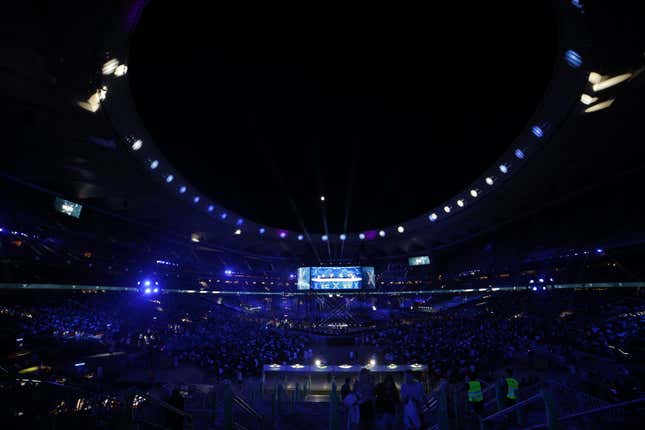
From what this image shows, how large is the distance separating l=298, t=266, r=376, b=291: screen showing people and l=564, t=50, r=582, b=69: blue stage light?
27.5 m

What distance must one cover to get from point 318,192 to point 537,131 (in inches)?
707

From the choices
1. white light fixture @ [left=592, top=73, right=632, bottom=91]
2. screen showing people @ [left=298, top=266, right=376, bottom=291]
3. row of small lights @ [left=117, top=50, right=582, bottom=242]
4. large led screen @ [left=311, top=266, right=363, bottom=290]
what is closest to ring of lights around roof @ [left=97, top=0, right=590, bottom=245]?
row of small lights @ [left=117, top=50, right=582, bottom=242]

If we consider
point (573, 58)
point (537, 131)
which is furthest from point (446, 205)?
point (573, 58)

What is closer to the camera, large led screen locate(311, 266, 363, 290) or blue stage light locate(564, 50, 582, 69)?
blue stage light locate(564, 50, 582, 69)

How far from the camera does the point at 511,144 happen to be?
1897 centimetres

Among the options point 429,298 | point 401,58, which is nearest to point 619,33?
point 401,58

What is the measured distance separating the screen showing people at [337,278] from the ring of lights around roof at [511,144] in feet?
34.8

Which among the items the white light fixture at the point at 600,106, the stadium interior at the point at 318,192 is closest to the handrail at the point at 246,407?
the stadium interior at the point at 318,192

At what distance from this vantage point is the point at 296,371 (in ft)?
58.4

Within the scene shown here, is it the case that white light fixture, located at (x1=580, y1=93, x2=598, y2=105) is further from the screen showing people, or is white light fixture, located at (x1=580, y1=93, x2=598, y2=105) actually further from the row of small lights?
the screen showing people

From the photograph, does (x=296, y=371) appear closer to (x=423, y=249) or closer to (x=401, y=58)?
(x=401, y=58)

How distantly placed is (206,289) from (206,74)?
1053 inches

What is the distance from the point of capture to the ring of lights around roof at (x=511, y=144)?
436 inches

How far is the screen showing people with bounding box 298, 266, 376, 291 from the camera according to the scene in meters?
36.6
